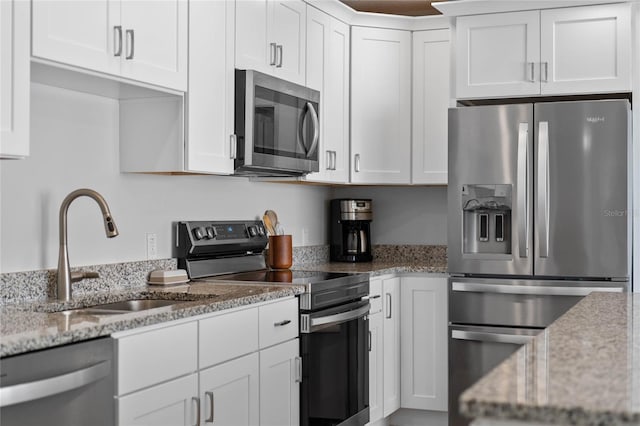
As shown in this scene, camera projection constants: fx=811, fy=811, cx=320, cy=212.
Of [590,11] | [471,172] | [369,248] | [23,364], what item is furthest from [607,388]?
[369,248]

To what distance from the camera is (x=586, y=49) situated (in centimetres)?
410

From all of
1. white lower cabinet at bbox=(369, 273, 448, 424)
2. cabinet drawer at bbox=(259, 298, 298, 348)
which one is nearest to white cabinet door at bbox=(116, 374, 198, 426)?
cabinet drawer at bbox=(259, 298, 298, 348)

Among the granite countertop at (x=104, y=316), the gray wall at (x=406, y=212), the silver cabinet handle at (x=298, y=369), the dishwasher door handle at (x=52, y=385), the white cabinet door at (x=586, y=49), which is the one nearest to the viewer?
the dishwasher door handle at (x=52, y=385)

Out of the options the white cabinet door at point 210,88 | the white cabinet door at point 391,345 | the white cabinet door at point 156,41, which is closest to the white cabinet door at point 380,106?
the white cabinet door at point 391,345

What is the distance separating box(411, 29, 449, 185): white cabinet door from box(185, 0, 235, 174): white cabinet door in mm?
1589

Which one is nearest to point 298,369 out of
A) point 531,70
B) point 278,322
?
point 278,322

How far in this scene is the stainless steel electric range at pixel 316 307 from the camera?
3.42 m

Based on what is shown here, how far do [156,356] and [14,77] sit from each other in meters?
0.91

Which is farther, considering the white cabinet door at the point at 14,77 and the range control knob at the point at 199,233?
the range control knob at the point at 199,233

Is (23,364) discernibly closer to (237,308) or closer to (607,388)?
(237,308)

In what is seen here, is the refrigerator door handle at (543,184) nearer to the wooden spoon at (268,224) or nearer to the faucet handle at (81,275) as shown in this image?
the wooden spoon at (268,224)

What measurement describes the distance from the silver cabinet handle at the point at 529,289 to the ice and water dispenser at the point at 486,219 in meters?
0.18

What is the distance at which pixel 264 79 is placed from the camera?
11.6 ft

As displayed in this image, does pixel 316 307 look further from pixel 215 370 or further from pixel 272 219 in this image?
pixel 272 219
